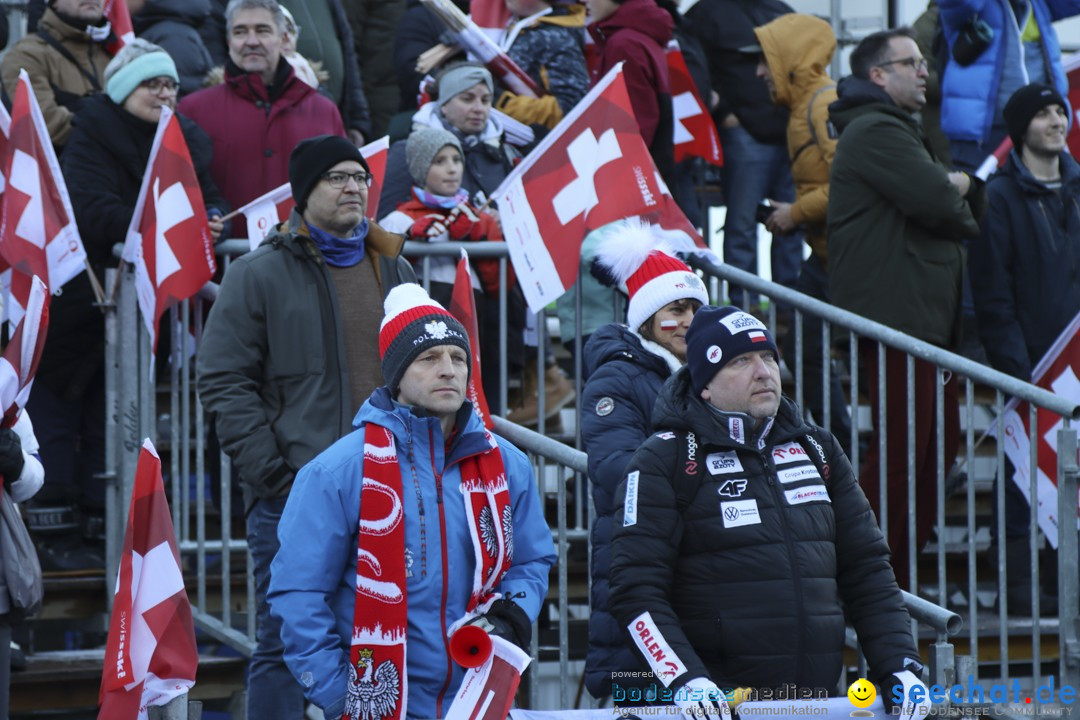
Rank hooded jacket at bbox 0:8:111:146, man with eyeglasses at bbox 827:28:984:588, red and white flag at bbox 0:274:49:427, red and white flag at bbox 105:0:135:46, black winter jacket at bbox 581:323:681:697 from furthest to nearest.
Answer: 1. red and white flag at bbox 105:0:135:46
2. hooded jacket at bbox 0:8:111:146
3. man with eyeglasses at bbox 827:28:984:588
4. red and white flag at bbox 0:274:49:427
5. black winter jacket at bbox 581:323:681:697

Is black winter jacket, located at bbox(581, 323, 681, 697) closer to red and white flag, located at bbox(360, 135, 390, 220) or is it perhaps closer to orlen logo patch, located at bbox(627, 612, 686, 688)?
orlen logo patch, located at bbox(627, 612, 686, 688)

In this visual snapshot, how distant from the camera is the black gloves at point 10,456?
20.0 feet

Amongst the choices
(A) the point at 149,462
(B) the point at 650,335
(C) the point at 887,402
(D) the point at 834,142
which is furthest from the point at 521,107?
(A) the point at 149,462

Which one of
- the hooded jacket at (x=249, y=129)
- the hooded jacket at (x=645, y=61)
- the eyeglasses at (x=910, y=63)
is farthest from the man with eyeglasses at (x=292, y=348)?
the eyeglasses at (x=910, y=63)

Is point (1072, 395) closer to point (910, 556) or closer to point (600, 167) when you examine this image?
point (910, 556)

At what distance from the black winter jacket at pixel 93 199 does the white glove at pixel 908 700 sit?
169 inches

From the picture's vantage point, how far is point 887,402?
7699 mm

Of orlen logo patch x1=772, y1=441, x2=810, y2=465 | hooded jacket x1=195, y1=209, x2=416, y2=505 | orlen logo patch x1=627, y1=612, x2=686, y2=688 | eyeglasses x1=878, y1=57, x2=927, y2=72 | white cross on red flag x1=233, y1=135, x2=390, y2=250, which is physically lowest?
orlen logo patch x1=627, y1=612, x2=686, y2=688

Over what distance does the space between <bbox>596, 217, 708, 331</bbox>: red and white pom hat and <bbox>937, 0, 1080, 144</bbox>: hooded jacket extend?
3236 millimetres

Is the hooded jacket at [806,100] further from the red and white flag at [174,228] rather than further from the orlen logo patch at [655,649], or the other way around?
the orlen logo patch at [655,649]

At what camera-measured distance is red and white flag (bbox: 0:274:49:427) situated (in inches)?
244

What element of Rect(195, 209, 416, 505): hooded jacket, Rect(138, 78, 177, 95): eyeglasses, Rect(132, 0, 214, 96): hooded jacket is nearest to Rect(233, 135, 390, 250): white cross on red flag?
Rect(138, 78, 177, 95): eyeglasses

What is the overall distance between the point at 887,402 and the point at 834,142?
1.86m

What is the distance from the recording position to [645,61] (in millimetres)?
8805
